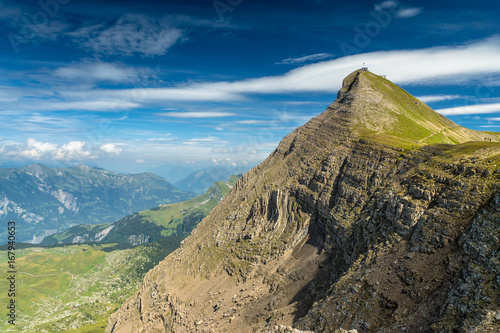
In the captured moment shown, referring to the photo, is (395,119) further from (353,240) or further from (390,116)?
(353,240)

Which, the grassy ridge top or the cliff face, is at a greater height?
the grassy ridge top

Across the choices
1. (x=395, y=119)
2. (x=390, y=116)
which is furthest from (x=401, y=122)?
(x=390, y=116)

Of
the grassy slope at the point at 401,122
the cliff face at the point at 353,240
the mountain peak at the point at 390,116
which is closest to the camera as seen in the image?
the cliff face at the point at 353,240

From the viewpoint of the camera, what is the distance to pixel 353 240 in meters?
60.8

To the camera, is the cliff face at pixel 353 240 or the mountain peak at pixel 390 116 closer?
the cliff face at pixel 353 240

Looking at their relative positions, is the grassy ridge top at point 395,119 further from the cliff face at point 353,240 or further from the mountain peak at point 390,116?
the cliff face at point 353,240

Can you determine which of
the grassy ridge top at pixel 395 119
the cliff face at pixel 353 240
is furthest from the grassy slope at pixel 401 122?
the cliff face at pixel 353 240

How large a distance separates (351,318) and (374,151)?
51.0 metres

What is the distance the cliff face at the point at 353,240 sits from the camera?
36.1m

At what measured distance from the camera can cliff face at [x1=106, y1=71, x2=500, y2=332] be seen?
36.1 metres

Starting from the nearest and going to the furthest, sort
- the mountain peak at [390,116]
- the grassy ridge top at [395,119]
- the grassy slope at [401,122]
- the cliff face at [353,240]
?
1. the cliff face at [353,240]
2. the grassy slope at [401,122]
3. the grassy ridge top at [395,119]
4. the mountain peak at [390,116]

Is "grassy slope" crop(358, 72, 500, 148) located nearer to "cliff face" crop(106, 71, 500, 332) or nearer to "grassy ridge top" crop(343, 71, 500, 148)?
"grassy ridge top" crop(343, 71, 500, 148)

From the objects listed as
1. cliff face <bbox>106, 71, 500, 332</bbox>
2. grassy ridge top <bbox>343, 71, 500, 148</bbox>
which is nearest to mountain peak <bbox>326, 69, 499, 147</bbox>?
grassy ridge top <bbox>343, 71, 500, 148</bbox>

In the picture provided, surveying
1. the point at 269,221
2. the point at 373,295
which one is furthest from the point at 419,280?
the point at 269,221
